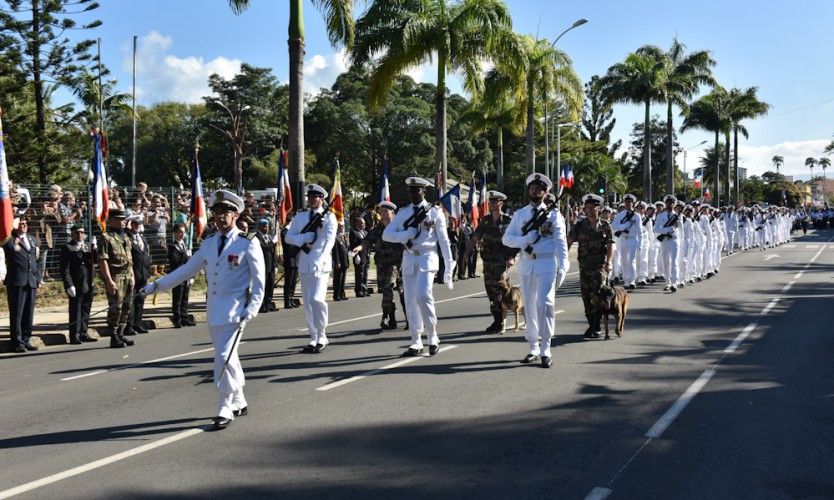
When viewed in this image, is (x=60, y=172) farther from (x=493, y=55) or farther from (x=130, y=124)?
(x=130, y=124)

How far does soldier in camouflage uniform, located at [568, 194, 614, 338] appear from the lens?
39.2 feet

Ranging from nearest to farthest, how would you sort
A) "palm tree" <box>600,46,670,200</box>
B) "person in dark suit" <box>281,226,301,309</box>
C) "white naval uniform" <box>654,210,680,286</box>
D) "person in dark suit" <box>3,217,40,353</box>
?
1. "person in dark suit" <box>3,217,40,353</box>
2. "person in dark suit" <box>281,226,301,309</box>
3. "white naval uniform" <box>654,210,680,286</box>
4. "palm tree" <box>600,46,670,200</box>

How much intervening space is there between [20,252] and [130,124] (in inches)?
2332

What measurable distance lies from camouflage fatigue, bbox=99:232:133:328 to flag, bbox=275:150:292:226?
6.29m

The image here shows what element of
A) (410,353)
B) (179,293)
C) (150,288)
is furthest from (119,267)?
(150,288)

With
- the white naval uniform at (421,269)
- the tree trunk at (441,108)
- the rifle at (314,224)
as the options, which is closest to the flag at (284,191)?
the rifle at (314,224)

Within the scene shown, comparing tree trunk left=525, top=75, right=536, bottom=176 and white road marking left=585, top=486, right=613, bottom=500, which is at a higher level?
tree trunk left=525, top=75, right=536, bottom=176

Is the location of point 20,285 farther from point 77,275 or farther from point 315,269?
point 315,269

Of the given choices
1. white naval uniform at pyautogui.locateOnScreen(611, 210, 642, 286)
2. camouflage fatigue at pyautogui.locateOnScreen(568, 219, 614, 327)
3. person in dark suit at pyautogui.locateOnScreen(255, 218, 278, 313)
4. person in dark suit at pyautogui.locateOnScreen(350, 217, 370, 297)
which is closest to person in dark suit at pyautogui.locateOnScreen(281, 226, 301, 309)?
person in dark suit at pyautogui.locateOnScreen(255, 218, 278, 313)

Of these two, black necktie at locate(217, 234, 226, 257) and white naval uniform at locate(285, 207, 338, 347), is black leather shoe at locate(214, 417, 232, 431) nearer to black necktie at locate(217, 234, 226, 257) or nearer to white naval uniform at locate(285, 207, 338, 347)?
black necktie at locate(217, 234, 226, 257)

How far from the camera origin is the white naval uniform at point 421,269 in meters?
10.4

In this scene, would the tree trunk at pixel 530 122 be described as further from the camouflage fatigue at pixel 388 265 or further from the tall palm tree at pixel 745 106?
the tall palm tree at pixel 745 106

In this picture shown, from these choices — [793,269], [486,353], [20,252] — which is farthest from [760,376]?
[793,269]

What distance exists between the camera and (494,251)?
12445 millimetres
